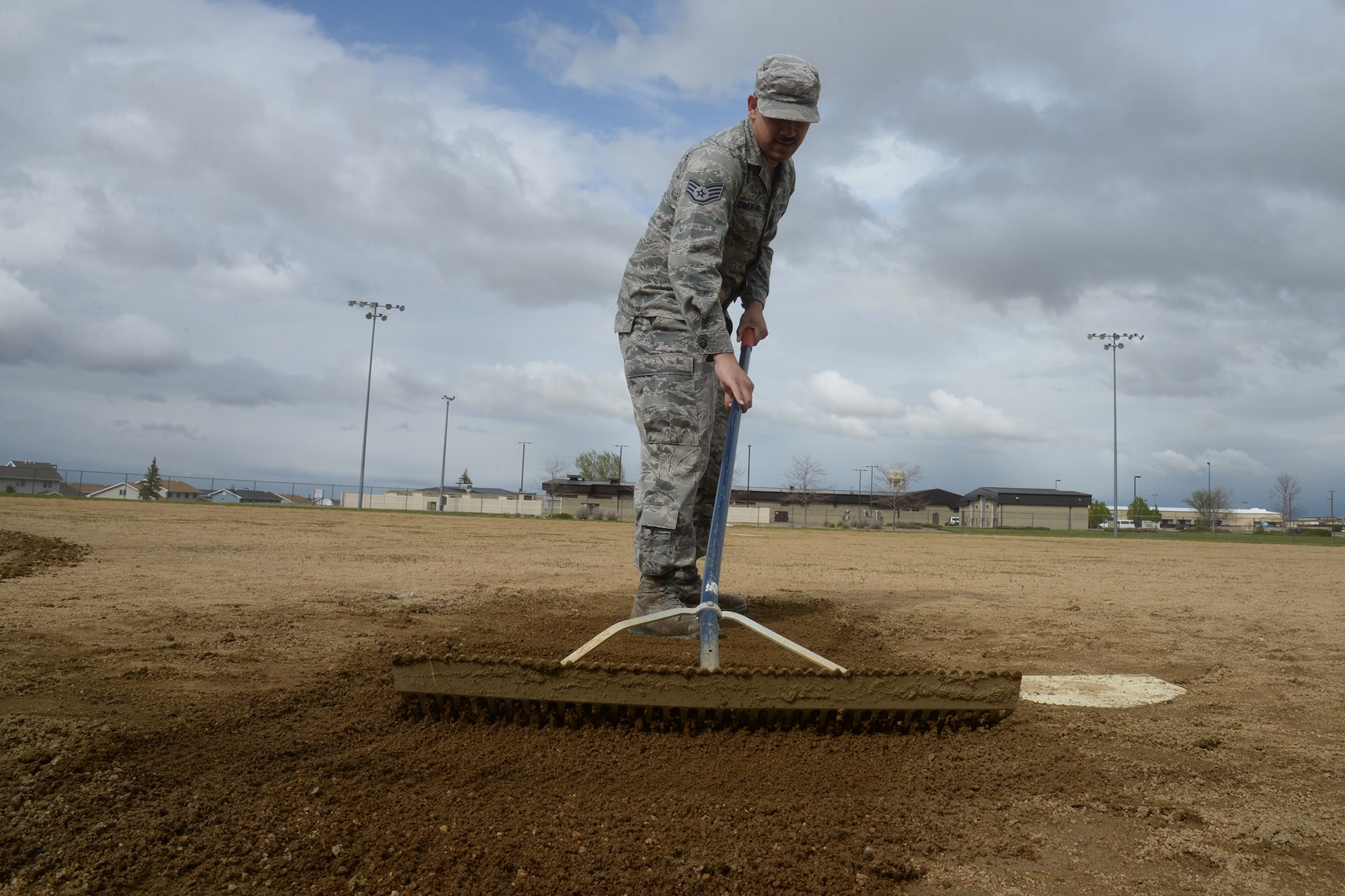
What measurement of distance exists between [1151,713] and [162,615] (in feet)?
13.2

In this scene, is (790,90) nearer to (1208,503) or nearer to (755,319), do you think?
(755,319)

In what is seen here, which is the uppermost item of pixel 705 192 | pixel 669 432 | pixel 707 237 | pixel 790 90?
pixel 790 90

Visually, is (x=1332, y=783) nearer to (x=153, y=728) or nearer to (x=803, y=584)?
(x=153, y=728)

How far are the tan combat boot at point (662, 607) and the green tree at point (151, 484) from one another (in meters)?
64.1

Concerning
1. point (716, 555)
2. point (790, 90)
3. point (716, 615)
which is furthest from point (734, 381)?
point (790, 90)

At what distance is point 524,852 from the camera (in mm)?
1465

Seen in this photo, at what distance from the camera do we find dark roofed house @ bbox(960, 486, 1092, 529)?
61.6 meters

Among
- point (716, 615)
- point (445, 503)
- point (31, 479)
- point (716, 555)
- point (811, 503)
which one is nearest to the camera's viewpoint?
point (716, 615)

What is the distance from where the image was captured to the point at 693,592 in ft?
11.7

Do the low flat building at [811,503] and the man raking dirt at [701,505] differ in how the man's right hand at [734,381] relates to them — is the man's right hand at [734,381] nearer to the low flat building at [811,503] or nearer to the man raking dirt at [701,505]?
the man raking dirt at [701,505]

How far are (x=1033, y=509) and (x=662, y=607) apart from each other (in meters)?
66.3

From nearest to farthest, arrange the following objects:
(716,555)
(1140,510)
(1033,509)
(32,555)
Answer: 1. (716,555)
2. (32,555)
3. (1033,509)
4. (1140,510)

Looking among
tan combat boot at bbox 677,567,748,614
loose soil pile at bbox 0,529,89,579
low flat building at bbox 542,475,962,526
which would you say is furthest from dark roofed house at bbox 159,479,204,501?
tan combat boot at bbox 677,567,748,614

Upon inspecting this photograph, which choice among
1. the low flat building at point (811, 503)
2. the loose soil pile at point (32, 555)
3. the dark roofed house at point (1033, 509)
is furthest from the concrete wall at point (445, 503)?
the loose soil pile at point (32, 555)
